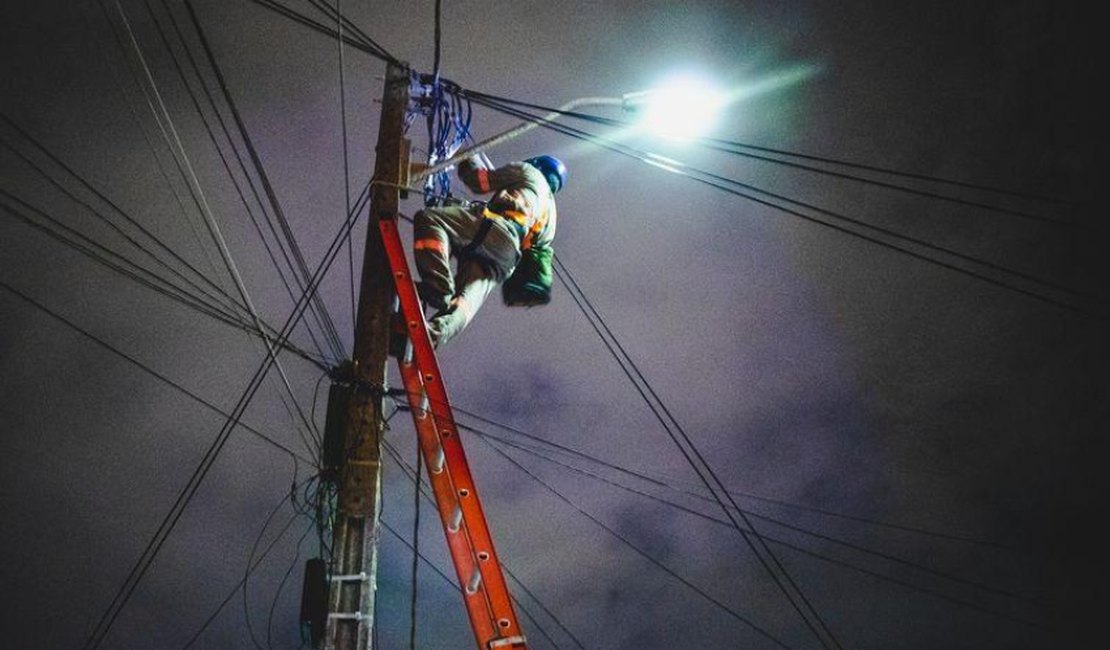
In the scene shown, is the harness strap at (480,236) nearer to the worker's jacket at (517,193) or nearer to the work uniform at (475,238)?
the work uniform at (475,238)

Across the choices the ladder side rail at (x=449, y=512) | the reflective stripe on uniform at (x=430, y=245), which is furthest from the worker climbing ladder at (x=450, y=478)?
the reflective stripe on uniform at (x=430, y=245)

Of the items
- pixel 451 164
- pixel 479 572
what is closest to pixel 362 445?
pixel 479 572

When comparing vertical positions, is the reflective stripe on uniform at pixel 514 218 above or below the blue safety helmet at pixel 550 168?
A: below

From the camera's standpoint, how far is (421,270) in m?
5.55

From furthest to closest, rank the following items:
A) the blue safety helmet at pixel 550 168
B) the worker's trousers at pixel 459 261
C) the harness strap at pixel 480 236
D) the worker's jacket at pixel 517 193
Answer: the blue safety helmet at pixel 550 168 < the worker's jacket at pixel 517 193 < the harness strap at pixel 480 236 < the worker's trousers at pixel 459 261

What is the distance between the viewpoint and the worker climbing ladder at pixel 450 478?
3852 millimetres

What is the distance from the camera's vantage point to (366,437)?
4684mm

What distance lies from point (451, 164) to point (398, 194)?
677 mm

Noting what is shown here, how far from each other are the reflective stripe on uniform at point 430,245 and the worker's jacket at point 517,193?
0.62 m

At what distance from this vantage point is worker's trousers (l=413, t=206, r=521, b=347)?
5.51 metres

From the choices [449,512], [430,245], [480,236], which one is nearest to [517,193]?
[480,236]

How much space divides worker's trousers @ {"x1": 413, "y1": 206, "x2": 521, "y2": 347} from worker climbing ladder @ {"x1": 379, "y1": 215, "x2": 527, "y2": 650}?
0.32 m

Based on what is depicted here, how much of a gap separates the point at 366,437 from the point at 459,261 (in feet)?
6.59

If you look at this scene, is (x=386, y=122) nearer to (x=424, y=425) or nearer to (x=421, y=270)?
(x=421, y=270)
